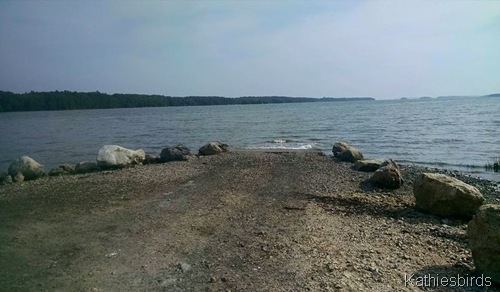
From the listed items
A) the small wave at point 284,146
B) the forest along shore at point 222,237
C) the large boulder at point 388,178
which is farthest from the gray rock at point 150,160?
the large boulder at point 388,178

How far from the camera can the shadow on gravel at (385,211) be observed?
315 inches

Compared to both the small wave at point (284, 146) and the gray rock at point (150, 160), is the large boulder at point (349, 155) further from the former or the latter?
the gray rock at point (150, 160)

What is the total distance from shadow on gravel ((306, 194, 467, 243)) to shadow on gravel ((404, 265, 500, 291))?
183 centimetres

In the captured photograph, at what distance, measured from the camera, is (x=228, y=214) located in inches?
354

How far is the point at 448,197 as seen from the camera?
8.86 metres

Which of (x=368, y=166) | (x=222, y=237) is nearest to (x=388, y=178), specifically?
(x=368, y=166)

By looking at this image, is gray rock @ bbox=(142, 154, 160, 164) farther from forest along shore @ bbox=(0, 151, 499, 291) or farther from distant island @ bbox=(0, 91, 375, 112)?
distant island @ bbox=(0, 91, 375, 112)

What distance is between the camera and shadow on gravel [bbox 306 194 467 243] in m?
7.99

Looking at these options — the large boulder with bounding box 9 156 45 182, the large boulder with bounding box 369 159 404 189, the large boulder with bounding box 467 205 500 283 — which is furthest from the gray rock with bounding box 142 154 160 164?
the large boulder with bounding box 467 205 500 283

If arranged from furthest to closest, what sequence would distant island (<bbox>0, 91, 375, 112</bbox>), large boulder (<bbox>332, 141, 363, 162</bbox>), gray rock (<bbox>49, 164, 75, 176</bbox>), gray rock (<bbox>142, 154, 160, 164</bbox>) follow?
distant island (<bbox>0, 91, 375, 112</bbox>) → gray rock (<bbox>142, 154, 160, 164</bbox>) → large boulder (<bbox>332, 141, 363, 162</bbox>) → gray rock (<bbox>49, 164, 75, 176</bbox>)

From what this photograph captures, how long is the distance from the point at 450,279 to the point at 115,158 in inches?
584

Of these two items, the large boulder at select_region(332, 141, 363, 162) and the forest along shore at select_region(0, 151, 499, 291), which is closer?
the forest along shore at select_region(0, 151, 499, 291)

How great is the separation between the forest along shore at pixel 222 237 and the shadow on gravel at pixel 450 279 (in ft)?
0.17

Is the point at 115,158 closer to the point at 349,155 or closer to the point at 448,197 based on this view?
the point at 349,155
